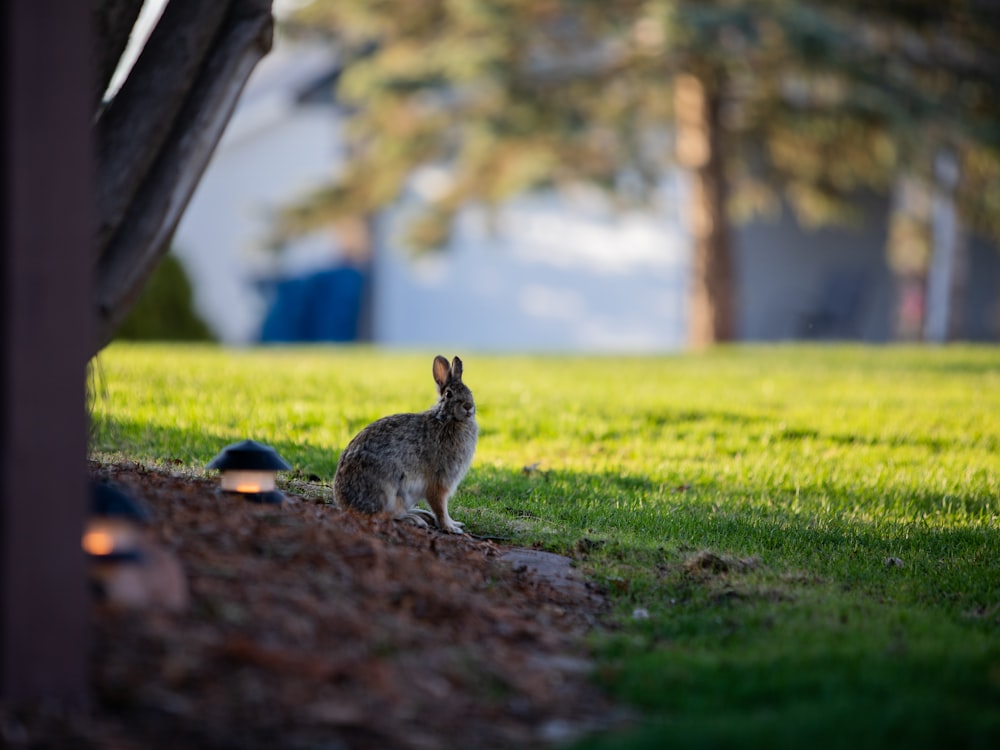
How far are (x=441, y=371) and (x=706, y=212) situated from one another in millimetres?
13623

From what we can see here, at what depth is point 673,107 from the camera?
836 inches

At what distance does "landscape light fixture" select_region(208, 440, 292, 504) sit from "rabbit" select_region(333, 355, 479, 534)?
21.6 inches

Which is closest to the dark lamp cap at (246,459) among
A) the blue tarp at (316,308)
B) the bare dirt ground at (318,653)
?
the bare dirt ground at (318,653)

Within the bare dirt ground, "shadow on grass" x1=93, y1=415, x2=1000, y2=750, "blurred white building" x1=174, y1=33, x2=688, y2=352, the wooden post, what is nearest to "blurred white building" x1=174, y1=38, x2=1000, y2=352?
"blurred white building" x1=174, y1=33, x2=688, y2=352

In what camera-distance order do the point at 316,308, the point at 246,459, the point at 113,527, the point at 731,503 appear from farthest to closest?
the point at 316,308
the point at 731,503
the point at 246,459
the point at 113,527

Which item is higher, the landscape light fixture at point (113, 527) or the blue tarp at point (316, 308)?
the blue tarp at point (316, 308)

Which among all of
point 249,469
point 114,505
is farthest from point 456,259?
point 114,505

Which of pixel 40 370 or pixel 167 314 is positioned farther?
pixel 167 314

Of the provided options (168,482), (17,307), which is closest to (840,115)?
(168,482)

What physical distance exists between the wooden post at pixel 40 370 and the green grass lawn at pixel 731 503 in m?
1.78

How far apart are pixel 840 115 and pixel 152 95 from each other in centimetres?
1375

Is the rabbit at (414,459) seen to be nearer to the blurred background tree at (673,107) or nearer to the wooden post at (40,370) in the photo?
the wooden post at (40,370)

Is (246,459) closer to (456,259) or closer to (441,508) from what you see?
(441,508)

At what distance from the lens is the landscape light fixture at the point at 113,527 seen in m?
4.17
